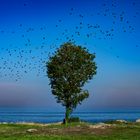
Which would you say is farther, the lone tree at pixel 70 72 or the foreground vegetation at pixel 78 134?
the lone tree at pixel 70 72

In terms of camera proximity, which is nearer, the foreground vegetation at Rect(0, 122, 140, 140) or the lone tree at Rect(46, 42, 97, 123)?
the foreground vegetation at Rect(0, 122, 140, 140)

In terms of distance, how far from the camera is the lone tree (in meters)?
90.4

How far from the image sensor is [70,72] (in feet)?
297

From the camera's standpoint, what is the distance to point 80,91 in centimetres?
9150

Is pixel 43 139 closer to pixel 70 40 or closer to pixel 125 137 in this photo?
pixel 125 137

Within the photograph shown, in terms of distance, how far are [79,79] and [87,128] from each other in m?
28.7

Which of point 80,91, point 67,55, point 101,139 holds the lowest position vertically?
point 101,139

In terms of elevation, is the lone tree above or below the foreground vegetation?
above

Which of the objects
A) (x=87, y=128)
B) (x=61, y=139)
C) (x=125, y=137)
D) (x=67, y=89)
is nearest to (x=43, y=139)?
(x=61, y=139)

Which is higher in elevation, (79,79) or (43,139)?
(79,79)

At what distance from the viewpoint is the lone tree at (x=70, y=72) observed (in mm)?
90375

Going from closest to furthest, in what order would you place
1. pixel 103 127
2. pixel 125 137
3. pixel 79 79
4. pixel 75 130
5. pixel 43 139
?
1. pixel 43 139
2. pixel 125 137
3. pixel 75 130
4. pixel 103 127
5. pixel 79 79

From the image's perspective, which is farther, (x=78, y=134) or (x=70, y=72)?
(x=70, y=72)

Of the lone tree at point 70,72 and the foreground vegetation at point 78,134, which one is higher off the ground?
the lone tree at point 70,72
